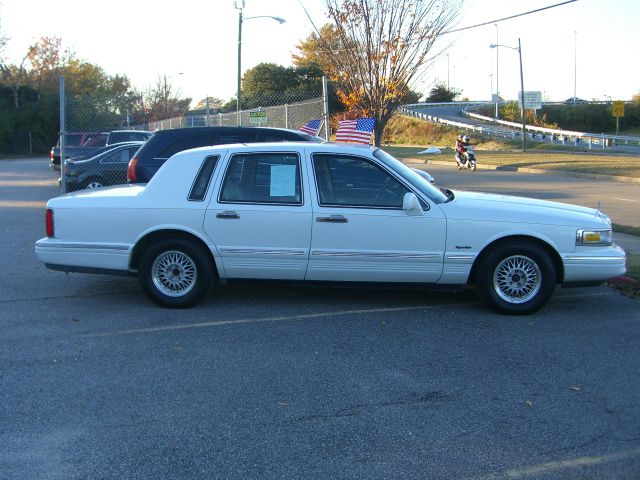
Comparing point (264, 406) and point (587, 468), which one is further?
point (264, 406)

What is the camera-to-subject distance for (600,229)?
265 inches

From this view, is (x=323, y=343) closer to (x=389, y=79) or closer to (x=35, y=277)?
(x=35, y=277)

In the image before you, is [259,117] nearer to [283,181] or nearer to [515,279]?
[283,181]

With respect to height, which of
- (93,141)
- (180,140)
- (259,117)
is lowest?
(180,140)

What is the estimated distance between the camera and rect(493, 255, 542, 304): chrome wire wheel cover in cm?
671

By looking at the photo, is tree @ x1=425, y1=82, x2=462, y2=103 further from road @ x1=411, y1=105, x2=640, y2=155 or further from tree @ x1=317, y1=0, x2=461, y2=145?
tree @ x1=317, y1=0, x2=461, y2=145

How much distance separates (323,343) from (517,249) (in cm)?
214

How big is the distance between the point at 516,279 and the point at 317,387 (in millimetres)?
2693

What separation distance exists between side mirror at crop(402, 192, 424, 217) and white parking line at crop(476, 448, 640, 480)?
309 cm

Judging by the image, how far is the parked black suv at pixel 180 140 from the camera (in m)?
10.5

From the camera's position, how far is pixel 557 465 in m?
3.85

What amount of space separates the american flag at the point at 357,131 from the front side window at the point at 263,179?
8.07 metres

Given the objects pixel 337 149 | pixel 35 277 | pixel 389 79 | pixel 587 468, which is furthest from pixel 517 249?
pixel 389 79

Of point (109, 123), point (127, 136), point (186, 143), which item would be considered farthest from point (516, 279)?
point (127, 136)
